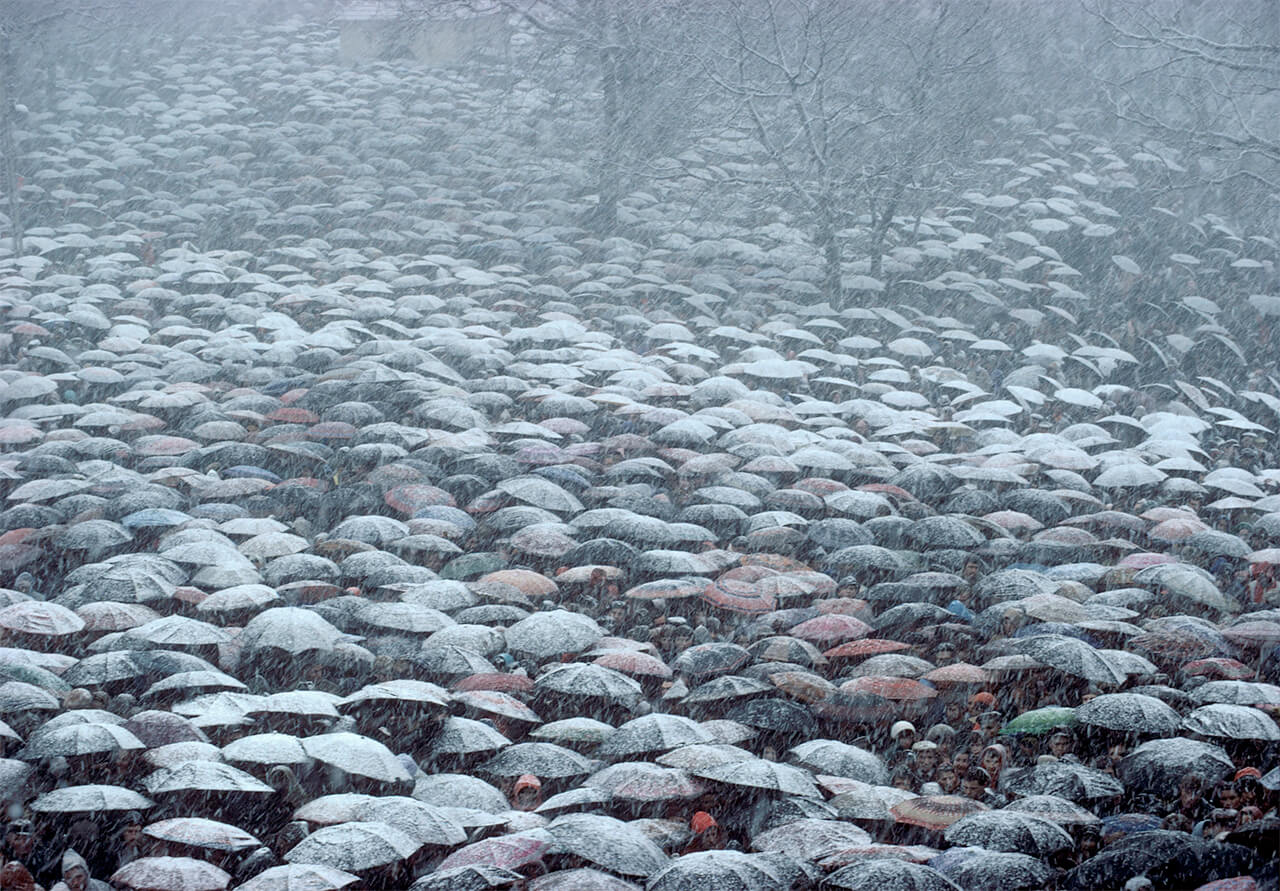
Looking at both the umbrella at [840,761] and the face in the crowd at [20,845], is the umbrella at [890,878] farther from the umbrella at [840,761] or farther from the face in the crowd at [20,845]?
the face in the crowd at [20,845]

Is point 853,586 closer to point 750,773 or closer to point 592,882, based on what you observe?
point 750,773

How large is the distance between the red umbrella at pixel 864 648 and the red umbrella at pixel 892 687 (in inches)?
17.4

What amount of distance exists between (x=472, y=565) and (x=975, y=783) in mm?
4655

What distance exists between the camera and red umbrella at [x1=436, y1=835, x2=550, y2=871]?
5520mm

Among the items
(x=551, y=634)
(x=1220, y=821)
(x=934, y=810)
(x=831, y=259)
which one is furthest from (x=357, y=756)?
(x=831, y=259)

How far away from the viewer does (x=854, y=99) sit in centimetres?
2156

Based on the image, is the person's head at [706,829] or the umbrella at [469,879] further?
the person's head at [706,829]

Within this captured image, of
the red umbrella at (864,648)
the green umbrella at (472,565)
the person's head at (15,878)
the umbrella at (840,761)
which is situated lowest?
the green umbrella at (472,565)

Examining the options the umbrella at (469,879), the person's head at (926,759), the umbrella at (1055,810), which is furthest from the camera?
the person's head at (926,759)

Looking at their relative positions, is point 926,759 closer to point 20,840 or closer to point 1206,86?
point 20,840

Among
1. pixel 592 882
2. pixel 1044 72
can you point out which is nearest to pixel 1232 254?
pixel 1044 72

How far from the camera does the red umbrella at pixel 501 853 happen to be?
18.1 feet

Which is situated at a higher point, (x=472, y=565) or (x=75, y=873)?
(x=75, y=873)

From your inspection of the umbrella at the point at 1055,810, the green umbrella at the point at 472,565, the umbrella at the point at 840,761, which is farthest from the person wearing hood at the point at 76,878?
the umbrella at the point at 1055,810
